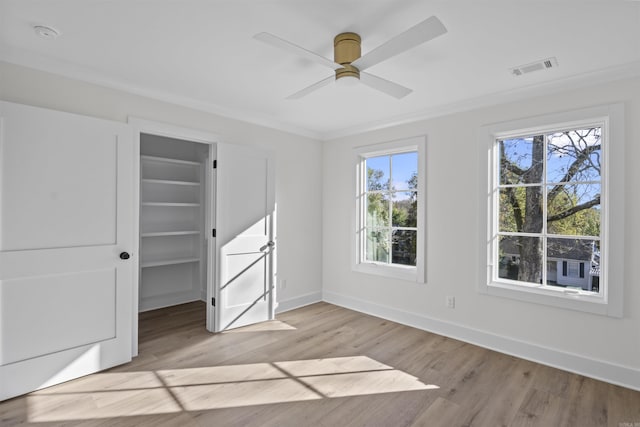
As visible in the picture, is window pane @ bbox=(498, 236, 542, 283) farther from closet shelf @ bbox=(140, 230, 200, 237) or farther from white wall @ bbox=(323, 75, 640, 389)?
closet shelf @ bbox=(140, 230, 200, 237)

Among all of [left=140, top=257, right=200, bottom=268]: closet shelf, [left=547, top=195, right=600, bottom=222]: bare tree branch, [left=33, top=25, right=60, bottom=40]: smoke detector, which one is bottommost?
[left=140, top=257, right=200, bottom=268]: closet shelf

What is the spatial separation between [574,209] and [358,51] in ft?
7.70

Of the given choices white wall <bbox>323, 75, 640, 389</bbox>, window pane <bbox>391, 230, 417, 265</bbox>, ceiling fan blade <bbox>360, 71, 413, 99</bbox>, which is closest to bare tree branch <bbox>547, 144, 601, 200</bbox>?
white wall <bbox>323, 75, 640, 389</bbox>

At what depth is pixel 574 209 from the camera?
2.79 m

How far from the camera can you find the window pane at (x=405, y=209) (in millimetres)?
3842

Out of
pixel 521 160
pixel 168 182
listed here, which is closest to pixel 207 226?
pixel 168 182

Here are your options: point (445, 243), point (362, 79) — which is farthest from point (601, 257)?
point (362, 79)

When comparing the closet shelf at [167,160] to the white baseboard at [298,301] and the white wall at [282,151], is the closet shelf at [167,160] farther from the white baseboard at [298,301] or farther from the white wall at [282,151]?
the white baseboard at [298,301]

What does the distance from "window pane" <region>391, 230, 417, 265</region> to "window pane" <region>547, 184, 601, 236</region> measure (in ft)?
4.53

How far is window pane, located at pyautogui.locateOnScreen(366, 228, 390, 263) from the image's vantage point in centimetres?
414

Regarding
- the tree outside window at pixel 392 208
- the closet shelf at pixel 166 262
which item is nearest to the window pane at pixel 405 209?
the tree outside window at pixel 392 208

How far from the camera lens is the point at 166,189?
14.7 feet

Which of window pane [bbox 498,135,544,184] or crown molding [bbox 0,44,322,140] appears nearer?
crown molding [bbox 0,44,322,140]

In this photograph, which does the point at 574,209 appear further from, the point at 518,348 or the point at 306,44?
the point at 306,44
